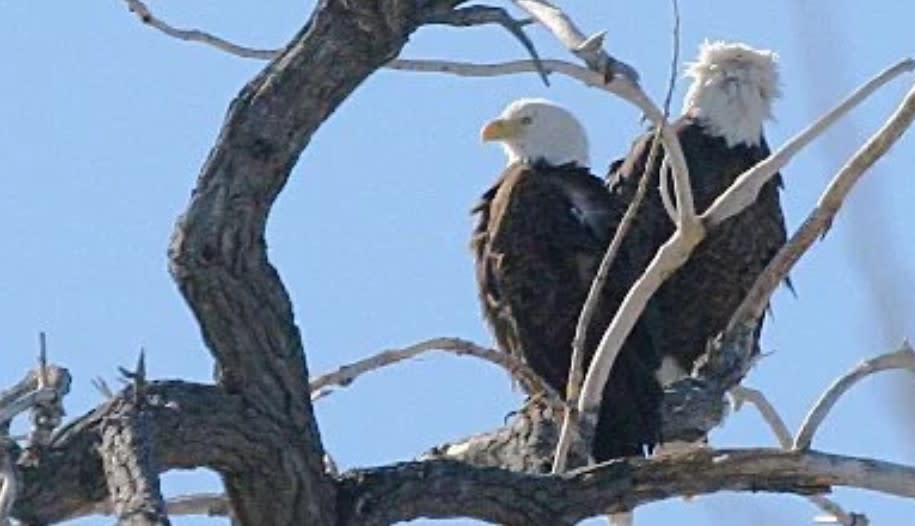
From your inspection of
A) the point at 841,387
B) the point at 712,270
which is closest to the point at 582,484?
the point at 841,387

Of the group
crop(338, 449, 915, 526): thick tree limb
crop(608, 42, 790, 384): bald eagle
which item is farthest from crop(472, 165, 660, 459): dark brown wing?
crop(338, 449, 915, 526): thick tree limb

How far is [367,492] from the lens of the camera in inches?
153

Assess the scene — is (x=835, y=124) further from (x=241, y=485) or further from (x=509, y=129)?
(x=509, y=129)

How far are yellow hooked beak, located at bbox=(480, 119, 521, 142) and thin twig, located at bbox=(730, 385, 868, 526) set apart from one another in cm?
203

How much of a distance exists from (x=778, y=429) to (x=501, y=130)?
244 cm

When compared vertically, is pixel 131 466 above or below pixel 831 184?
below

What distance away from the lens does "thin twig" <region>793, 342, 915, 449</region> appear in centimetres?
390

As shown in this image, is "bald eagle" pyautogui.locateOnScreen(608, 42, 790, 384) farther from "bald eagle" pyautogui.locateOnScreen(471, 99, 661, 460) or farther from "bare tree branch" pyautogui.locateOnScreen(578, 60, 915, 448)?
"bare tree branch" pyautogui.locateOnScreen(578, 60, 915, 448)

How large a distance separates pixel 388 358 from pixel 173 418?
1.05 metres

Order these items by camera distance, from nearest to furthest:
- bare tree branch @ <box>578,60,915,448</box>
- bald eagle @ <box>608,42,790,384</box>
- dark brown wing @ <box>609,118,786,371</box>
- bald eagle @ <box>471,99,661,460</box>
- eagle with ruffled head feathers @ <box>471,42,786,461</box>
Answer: bare tree branch @ <box>578,60,915,448</box> < eagle with ruffled head feathers @ <box>471,42,786,461</box> < bald eagle @ <box>471,99,661,460</box> < bald eagle @ <box>608,42,790,384</box> < dark brown wing @ <box>609,118,786,371</box>

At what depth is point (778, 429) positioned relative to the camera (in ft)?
16.6

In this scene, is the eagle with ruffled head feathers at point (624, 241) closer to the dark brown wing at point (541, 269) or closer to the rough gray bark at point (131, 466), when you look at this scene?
the dark brown wing at point (541, 269)

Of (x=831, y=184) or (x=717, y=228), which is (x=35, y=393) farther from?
(x=717, y=228)

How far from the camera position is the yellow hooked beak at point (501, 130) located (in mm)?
7324
